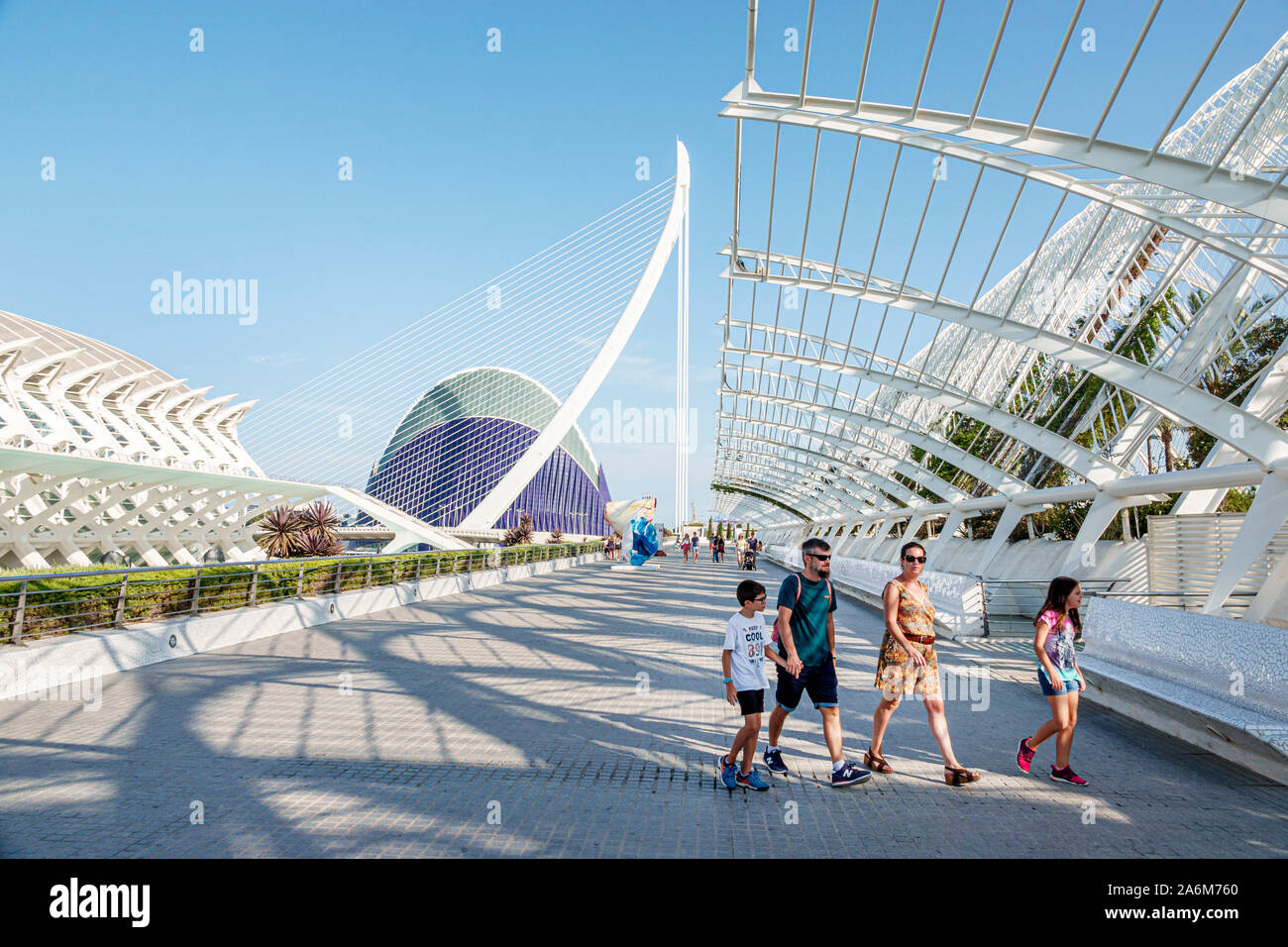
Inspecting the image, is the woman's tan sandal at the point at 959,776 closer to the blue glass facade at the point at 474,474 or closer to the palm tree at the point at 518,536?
the palm tree at the point at 518,536

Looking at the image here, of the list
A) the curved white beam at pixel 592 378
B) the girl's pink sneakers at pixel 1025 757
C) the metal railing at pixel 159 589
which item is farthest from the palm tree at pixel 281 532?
the girl's pink sneakers at pixel 1025 757

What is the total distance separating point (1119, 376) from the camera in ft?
41.2

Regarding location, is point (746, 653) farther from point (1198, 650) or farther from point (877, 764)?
point (1198, 650)

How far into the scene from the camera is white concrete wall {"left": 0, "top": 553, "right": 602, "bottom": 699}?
7012 mm

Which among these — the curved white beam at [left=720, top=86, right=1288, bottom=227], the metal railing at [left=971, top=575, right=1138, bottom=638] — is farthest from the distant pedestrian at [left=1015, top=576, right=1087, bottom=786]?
the metal railing at [left=971, top=575, right=1138, bottom=638]

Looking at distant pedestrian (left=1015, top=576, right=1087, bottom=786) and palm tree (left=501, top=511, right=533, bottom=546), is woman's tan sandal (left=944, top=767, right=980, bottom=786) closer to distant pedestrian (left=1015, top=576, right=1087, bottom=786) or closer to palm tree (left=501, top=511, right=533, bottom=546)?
distant pedestrian (left=1015, top=576, right=1087, bottom=786)

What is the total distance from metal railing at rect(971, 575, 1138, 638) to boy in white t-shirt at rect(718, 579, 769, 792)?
833cm

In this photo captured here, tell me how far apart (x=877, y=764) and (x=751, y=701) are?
1056 millimetres

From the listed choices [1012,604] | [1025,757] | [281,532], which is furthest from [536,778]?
[281,532]

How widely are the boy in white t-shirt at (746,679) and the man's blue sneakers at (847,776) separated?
40cm

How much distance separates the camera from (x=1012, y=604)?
485 inches
